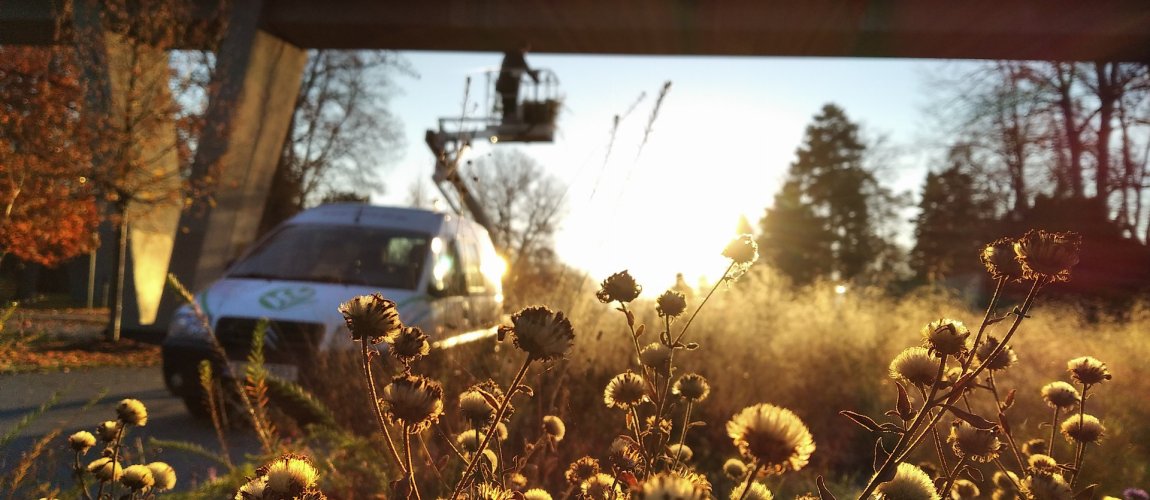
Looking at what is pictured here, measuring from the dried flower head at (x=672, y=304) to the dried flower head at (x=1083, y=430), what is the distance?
99 cm

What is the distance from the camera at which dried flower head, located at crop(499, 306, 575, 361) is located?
1186mm

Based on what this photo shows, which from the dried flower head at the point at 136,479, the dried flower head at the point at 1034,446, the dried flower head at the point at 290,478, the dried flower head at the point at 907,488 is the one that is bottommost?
the dried flower head at the point at 136,479

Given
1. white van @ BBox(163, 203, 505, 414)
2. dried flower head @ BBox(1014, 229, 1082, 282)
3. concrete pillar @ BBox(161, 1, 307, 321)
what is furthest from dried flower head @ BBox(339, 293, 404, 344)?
concrete pillar @ BBox(161, 1, 307, 321)

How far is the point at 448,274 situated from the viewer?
5.80m

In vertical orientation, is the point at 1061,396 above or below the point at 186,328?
above

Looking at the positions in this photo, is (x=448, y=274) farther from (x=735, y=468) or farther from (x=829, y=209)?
(x=829, y=209)

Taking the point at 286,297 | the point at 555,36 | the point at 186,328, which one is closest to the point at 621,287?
the point at 286,297

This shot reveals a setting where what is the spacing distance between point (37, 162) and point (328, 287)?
3.14m

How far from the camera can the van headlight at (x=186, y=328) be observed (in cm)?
539

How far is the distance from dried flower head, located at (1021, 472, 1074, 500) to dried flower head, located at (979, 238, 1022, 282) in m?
0.37

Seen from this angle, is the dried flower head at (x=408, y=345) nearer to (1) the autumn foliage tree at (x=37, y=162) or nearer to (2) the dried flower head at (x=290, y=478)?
(2) the dried flower head at (x=290, y=478)

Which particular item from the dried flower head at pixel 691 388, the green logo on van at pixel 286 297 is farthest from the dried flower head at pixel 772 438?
the green logo on van at pixel 286 297

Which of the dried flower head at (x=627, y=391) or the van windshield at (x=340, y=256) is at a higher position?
the dried flower head at (x=627, y=391)

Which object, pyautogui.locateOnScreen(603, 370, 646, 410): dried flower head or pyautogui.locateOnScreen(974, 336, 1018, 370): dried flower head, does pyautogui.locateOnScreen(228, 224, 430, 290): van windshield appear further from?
pyautogui.locateOnScreen(974, 336, 1018, 370): dried flower head
